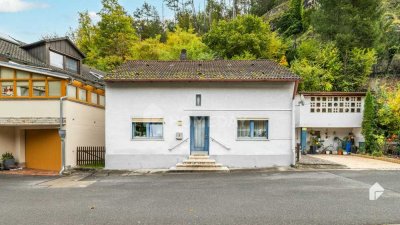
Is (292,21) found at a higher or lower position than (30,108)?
higher

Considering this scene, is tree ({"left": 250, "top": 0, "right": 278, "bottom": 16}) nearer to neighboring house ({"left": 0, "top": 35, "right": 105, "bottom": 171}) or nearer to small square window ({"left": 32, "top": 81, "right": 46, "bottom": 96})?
neighboring house ({"left": 0, "top": 35, "right": 105, "bottom": 171})

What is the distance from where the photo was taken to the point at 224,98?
16.2 metres

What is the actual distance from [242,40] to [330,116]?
42.8ft

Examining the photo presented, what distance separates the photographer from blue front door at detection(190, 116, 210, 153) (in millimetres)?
16250

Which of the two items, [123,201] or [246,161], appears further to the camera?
[246,161]

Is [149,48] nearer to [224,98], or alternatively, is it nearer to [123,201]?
[224,98]

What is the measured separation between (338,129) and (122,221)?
19.6 meters

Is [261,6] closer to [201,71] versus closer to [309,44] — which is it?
[309,44]

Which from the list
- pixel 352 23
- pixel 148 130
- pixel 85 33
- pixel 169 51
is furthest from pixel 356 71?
pixel 85 33

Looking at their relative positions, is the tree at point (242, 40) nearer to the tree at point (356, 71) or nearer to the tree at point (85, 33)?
the tree at point (356, 71)

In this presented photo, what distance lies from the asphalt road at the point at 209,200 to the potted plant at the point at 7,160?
142 inches

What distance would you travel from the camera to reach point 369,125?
2028 cm

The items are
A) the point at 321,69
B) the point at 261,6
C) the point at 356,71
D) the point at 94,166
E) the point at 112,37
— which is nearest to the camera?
the point at 94,166

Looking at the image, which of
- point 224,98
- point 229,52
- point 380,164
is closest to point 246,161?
point 224,98
